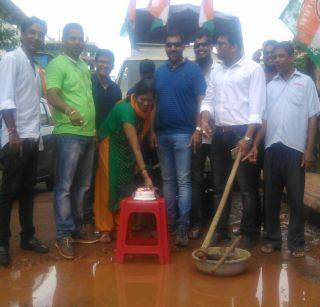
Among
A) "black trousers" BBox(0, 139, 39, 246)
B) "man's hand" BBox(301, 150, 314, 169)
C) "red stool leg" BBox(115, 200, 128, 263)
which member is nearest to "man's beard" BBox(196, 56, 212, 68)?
"man's hand" BBox(301, 150, 314, 169)

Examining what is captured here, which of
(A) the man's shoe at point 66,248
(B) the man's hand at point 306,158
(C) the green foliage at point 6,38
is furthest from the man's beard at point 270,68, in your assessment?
(C) the green foliage at point 6,38

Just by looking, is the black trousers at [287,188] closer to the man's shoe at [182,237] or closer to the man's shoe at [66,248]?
the man's shoe at [182,237]

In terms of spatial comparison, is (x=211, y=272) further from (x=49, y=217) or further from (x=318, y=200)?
(x=49, y=217)

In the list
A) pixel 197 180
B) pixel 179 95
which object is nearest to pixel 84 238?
pixel 197 180

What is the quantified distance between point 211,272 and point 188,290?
0.31 meters

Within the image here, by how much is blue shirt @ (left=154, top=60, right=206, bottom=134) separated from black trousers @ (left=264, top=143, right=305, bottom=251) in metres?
0.86

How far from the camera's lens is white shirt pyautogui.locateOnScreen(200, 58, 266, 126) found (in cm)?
454

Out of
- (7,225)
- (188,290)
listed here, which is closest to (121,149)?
(7,225)

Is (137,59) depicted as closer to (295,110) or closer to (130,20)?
(130,20)

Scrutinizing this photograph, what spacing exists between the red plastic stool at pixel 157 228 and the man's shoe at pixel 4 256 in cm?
93

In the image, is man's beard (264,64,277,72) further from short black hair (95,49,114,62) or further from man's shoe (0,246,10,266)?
man's shoe (0,246,10,266)

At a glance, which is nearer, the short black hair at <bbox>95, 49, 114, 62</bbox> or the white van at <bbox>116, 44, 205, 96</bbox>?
the short black hair at <bbox>95, 49, 114, 62</bbox>

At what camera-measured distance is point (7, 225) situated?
175 inches

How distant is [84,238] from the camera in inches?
203
